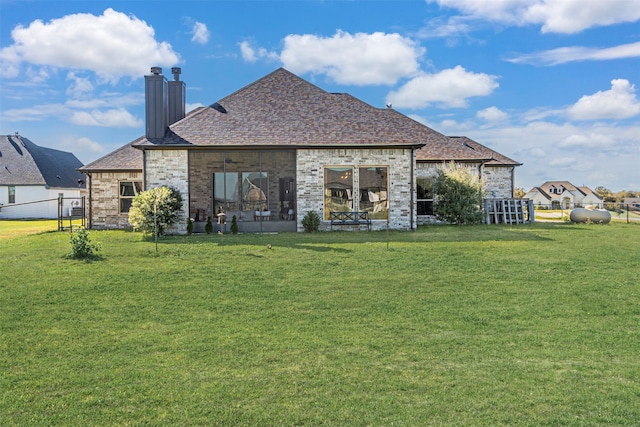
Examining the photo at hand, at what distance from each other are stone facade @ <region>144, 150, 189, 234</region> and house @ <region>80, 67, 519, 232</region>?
0.04 metres

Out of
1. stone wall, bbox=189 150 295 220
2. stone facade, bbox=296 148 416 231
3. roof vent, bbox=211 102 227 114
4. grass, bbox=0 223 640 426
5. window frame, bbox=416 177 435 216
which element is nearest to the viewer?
grass, bbox=0 223 640 426

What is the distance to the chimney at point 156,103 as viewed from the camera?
1988 centimetres

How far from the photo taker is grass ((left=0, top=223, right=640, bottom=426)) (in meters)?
5.13

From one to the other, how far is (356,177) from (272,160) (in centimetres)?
485

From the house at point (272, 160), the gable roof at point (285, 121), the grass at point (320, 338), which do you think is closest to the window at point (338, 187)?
the house at point (272, 160)

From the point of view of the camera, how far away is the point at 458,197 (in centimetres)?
2261

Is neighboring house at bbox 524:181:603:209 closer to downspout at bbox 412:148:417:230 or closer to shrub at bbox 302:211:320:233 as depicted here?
downspout at bbox 412:148:417:230

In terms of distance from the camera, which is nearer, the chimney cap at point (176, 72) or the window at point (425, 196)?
the window at point (425, 196)

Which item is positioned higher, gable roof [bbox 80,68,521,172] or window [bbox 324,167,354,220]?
gable roof [bbox 80,68,521,172]

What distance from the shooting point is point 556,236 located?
17.5 m

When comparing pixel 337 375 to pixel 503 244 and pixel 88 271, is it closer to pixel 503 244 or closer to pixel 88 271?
pixel 88 271

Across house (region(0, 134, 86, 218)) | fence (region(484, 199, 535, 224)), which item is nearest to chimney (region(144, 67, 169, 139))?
fence (region(484, 199, 535, 224))

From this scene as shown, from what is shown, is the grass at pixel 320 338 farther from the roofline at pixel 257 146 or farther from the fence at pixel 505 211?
the fence at pixel 505 211

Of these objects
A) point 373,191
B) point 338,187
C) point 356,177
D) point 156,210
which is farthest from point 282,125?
point 156,210
